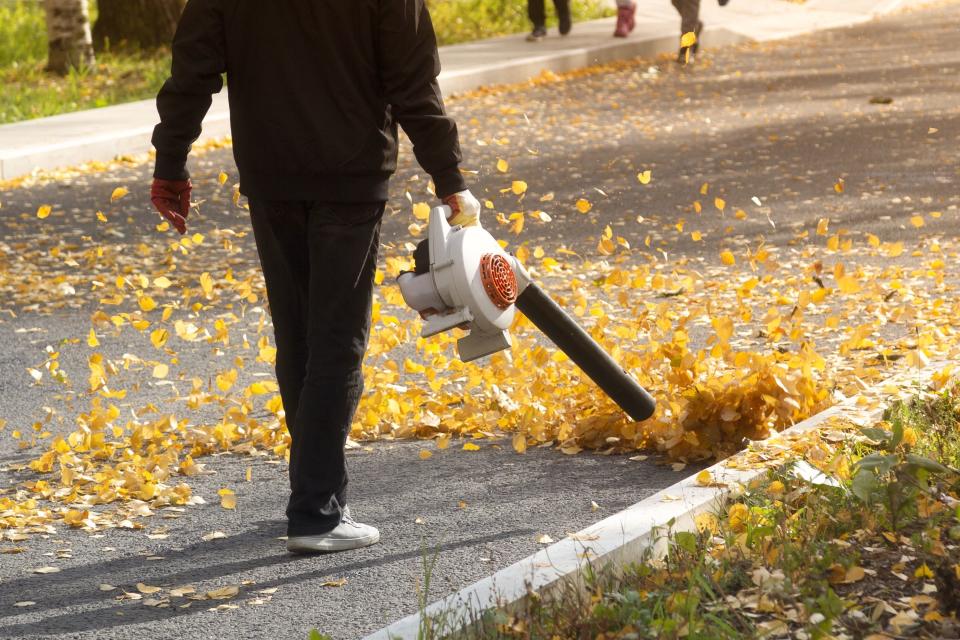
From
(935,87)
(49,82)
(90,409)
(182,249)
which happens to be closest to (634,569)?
(90,409)

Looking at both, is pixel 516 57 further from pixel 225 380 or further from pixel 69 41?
pixel 225 380

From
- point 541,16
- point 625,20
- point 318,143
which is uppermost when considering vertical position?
point 318,143

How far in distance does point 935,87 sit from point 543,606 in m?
14.0

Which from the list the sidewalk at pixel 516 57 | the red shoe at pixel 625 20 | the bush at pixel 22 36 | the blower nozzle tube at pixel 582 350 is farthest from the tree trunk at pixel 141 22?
the blower nozzle tube at pixel 582 350

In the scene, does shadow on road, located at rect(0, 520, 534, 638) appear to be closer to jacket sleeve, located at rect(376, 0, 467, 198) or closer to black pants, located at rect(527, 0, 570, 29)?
jacket sleeve, located at rect(376, 0, 467, 198)

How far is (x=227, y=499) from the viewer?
4.66 meters

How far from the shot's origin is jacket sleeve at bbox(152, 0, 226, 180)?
3.95 meters

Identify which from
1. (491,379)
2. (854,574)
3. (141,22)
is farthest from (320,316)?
(141,22)

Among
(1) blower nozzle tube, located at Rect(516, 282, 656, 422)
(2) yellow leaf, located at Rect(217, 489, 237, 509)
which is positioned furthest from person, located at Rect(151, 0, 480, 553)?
(2) yellow leaf, located at Rect(217, 489, 237, 509)

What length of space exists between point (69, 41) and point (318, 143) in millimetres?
14839

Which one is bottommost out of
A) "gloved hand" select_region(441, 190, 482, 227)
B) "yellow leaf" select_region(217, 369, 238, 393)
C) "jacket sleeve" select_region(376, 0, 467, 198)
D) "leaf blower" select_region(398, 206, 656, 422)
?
"yellow leaf" select_region(217, 369, 238, 393)

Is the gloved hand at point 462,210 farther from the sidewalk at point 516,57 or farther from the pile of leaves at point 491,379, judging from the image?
the sidewalk at point 516,57

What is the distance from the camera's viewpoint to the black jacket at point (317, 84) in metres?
3.93

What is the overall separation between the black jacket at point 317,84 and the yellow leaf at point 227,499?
1125 mm
